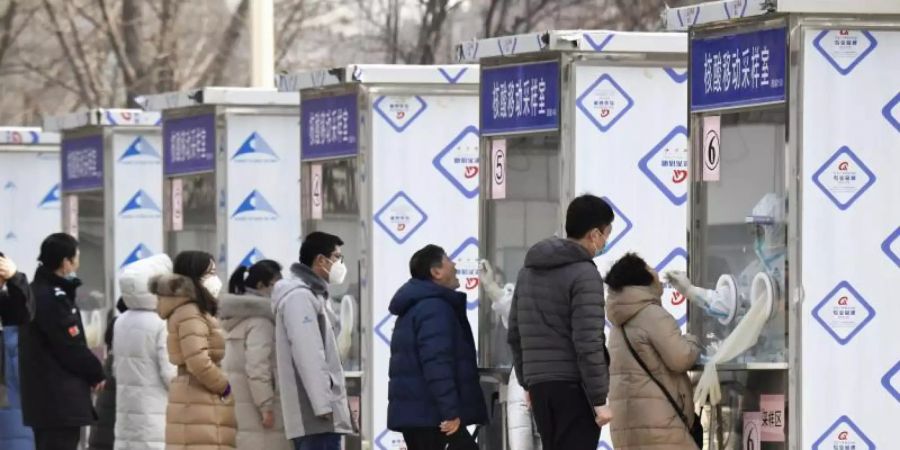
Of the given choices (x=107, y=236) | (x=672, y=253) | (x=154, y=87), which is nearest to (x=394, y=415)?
(x=672, y=253)

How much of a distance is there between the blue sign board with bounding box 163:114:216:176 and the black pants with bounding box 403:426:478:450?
4479mm

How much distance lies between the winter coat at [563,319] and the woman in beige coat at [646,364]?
190mm

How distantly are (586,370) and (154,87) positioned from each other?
552 inches

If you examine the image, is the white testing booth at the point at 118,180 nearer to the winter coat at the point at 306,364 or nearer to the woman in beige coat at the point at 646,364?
the winter coat at the point at 306,364

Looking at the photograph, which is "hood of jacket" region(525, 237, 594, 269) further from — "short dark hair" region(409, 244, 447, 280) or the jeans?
the jeans

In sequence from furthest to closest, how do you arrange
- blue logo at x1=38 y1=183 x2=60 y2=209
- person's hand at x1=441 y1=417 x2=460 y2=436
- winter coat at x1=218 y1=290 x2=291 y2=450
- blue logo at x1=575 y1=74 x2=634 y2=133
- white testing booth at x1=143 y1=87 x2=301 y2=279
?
blue logo at x1=38 y1=183 x2=60 y2=209, white testing booth at x1=143 y1=87 x2=301 y2=279, winter coat at x1=218 y1=290 x2=291 y2=450, blue logo at x1=575 y1=74 x2=634 y2=133, person's hand at x1=441 y1=417 x2=460 y2=436

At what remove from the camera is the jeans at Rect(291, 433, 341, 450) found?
11.6 m

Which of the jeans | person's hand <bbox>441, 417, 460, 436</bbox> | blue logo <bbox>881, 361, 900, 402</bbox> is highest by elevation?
blue logo <bbox>881, 361, 900, 402</bbox>

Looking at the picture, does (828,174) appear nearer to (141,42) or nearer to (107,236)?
(107,236)

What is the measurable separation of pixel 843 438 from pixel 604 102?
2.55 metres

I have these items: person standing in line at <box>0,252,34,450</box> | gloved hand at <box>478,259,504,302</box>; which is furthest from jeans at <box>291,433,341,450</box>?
person standing in line at <box>0,252,34,450</box>

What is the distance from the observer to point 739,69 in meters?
10.0

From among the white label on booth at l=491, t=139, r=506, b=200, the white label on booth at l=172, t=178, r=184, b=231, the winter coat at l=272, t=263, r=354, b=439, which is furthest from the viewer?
the white label on booth at l=172, t=178, r=184, b=231

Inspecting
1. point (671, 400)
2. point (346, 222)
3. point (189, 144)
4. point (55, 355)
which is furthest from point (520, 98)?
point (189, 144)
